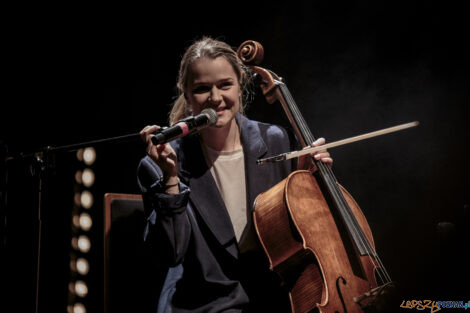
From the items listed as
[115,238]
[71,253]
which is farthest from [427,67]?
[71,253]

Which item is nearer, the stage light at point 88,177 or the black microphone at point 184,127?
the black microphone at point 184,127

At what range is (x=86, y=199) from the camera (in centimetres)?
209

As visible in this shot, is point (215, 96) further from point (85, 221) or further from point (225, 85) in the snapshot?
point (85, 221)

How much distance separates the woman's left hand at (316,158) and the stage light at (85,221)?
1.25 metres

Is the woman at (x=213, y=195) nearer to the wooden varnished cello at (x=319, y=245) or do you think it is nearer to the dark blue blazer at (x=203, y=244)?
the dark blue blazer at (x=203, y=244)

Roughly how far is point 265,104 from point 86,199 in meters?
1.16

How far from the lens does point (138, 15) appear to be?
2.35m

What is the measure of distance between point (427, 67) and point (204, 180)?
114 centimetres

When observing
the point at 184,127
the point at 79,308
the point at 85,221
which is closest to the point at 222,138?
the point at 184,127

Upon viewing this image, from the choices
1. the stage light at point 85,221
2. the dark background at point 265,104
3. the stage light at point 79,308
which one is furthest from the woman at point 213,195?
the stage light at point 85,221

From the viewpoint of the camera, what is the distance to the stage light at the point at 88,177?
7.00 ft

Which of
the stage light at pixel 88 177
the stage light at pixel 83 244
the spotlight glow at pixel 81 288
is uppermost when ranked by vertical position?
the stage light at pixel 88 177

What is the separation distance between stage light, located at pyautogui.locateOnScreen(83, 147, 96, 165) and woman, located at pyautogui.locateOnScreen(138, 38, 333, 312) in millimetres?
881

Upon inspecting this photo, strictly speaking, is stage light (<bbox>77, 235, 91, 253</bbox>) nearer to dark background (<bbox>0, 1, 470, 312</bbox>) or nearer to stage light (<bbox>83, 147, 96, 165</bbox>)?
dark background (<bbox>0, 1, 470, 312</bbox>)
